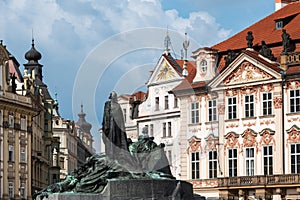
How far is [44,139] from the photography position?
8369 cm

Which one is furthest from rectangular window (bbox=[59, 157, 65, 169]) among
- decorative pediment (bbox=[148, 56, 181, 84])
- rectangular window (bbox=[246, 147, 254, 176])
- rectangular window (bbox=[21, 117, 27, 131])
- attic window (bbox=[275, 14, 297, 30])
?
rectangular window (bbox=[246, 147, 254, 176])

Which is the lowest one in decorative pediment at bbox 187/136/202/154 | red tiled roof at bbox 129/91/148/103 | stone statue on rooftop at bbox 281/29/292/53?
decorative pediment at bbox 187/136/202/154

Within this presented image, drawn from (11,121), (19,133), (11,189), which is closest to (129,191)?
(11,189)

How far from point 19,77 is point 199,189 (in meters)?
25.3

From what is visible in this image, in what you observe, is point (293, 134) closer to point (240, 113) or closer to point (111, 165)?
point (240, 113)

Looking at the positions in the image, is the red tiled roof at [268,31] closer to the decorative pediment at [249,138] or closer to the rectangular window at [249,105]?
the rectangular window at [249,105]

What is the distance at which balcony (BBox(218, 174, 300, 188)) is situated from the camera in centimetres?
5309

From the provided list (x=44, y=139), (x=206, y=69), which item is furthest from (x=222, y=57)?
(x=44, y=139)

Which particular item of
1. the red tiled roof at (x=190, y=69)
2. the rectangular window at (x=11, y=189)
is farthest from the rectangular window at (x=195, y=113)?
the rectangular window at (x=11, y=189)

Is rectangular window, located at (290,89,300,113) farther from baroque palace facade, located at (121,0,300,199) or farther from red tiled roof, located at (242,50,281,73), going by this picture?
red tiled roof, located at (242,50,281,73)

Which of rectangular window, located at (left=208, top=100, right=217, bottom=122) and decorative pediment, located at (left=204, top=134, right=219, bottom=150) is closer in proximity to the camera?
decorative pediment, located at (left=204, top=134, right=219, bottom=150)

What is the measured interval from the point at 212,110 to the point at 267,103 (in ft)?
13.9

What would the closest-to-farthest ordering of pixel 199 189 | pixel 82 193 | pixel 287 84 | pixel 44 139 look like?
pixel 82 193
pixel 287 84
pixel 199 189
pixel 44 139

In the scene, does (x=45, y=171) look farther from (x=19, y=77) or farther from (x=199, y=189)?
(x=199, y=189)
